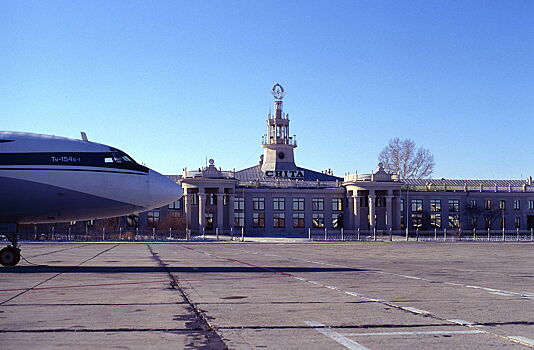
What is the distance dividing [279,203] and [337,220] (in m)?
10.5

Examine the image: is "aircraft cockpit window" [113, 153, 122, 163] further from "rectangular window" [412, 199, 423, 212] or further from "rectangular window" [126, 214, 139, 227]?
"rectangular window" [412, 199, 423, 212]

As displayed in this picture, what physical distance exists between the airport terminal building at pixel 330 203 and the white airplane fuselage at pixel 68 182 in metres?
69.4

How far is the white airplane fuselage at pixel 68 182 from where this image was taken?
76.1 ft

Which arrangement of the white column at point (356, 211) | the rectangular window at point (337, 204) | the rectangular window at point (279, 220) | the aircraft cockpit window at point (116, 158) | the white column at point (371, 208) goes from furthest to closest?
the rectangular window at point (337, 204) → the rectangular window at point (279, 220) → the white column at point (356, 211) → the white column at point (371, 208) → the aircraft cockpit window at point (116, 158)

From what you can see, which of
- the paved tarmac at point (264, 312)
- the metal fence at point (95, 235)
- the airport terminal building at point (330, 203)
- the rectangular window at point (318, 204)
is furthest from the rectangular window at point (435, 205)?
the paved tarmac at point (264, 312)

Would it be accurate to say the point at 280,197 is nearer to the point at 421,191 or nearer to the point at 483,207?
the point at 421,191

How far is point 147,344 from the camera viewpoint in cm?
897

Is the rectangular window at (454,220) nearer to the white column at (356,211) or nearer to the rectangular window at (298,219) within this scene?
the white column at (356,211)

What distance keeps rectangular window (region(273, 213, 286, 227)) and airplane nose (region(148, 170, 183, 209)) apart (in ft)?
261

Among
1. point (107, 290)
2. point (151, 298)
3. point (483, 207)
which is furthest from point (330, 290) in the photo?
point (483, 207)

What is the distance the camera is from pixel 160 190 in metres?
24.9

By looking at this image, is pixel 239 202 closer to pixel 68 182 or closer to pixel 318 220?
pixel 318 220

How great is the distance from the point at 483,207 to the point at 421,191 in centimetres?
1136

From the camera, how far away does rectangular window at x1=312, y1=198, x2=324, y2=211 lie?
10619 centimetres
